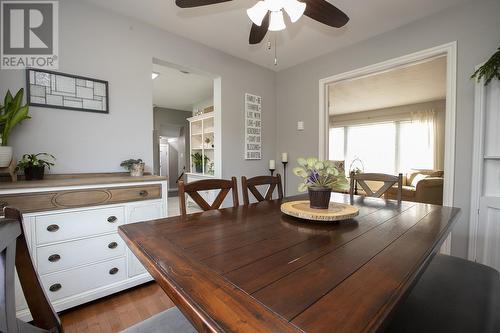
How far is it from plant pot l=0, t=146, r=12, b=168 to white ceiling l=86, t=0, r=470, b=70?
139 centimetres

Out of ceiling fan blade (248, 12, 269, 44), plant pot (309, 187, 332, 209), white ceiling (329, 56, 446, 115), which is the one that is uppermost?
white ceiling (329, 56, 446, 115)

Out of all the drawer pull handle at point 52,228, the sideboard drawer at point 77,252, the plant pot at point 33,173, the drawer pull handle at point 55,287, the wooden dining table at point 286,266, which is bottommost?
the drawer pull handle at point 55,287

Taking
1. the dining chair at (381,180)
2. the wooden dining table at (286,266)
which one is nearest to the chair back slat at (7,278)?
the wooden dining table at (286,266)

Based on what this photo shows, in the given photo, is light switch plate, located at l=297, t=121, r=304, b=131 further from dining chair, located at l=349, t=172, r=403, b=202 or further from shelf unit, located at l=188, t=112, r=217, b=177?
shelf unit, located at l=188, t=112, r=217, b=177

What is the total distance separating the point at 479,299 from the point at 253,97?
2.91 m

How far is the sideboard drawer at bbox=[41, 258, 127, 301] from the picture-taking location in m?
1.52

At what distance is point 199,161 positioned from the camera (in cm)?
457

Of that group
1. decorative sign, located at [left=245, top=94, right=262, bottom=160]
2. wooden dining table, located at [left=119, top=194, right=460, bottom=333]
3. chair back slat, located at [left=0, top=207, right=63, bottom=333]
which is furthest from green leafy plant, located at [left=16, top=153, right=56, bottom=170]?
decorative sign, located at [left=245, top=94, right=262, bottom=160]

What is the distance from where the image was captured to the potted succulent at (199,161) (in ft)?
14.7

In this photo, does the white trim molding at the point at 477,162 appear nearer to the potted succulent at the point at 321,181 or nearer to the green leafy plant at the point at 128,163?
the potted succulent at the point at 321,181

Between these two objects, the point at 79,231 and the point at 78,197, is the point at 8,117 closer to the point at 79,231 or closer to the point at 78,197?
the point at 78,197

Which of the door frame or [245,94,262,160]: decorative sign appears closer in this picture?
the door frame

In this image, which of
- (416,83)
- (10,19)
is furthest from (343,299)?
(416,83)

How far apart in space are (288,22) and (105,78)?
1.83 metres
